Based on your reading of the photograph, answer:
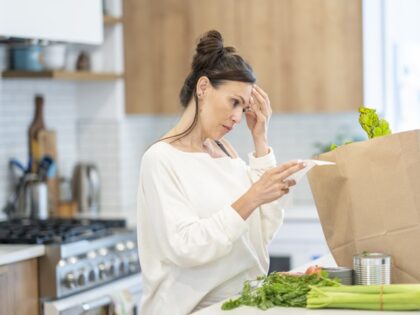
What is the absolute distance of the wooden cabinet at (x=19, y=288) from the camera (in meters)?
3.80

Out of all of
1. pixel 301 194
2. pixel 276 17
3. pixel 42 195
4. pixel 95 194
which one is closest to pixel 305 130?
pixel 301 194

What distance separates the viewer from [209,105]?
2904mm

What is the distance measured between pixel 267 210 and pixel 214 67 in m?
0.49

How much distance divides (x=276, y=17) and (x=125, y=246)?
5.36ft

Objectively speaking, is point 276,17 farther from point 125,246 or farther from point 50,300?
point 50,300

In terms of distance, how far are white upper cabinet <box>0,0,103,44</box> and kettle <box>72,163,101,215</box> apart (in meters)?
1.24

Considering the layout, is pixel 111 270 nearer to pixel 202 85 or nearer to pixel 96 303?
pixel 96 303

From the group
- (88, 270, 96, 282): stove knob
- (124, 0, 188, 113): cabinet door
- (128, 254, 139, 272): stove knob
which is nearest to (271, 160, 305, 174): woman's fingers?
(88, 270, 96, 282): stove knob

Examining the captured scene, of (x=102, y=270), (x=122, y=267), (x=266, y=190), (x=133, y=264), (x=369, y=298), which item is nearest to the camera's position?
(x=369, y=298)

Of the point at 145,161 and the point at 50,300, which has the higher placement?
the point at 145,161

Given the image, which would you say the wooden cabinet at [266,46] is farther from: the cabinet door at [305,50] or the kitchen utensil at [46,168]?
the kitchen utensil at [46,168]

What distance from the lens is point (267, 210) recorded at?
3.00 m

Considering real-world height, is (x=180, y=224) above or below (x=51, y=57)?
below

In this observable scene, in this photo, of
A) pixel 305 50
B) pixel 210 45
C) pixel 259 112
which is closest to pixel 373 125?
pixel 259 112
